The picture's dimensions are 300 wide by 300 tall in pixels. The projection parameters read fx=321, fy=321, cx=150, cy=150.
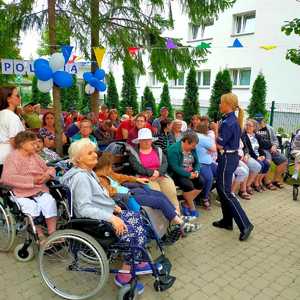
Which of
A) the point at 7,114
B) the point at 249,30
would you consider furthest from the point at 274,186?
the point at 249,30

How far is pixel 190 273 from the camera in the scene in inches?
124

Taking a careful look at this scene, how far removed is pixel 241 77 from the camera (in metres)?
16.8

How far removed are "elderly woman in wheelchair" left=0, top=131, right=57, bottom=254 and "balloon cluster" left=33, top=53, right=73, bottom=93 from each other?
161 centimetres

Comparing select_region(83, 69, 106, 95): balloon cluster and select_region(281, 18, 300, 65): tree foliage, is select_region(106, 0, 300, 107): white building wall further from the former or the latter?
select_region(83, 69, 106, 95): balloon cluster

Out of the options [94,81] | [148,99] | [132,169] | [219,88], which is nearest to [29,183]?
[132,169]

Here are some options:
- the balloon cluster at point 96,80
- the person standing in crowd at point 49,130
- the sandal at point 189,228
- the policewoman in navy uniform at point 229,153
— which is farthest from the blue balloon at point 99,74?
the sandal at point 189,228

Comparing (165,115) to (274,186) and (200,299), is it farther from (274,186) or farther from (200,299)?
(200,299)

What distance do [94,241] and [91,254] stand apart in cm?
45

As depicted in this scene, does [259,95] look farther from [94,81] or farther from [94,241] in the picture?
[94,241]

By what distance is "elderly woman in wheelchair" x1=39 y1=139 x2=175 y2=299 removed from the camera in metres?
2.58

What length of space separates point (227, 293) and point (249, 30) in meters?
15.7

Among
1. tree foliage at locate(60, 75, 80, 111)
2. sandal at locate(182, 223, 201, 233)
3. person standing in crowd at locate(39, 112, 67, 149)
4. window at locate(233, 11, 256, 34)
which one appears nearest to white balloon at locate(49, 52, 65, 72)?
person standing in crowd at locate(39, 112, 67, 149)

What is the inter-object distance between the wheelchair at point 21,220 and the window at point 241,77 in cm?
1483

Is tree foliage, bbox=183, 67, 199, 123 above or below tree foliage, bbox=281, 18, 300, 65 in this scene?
below
